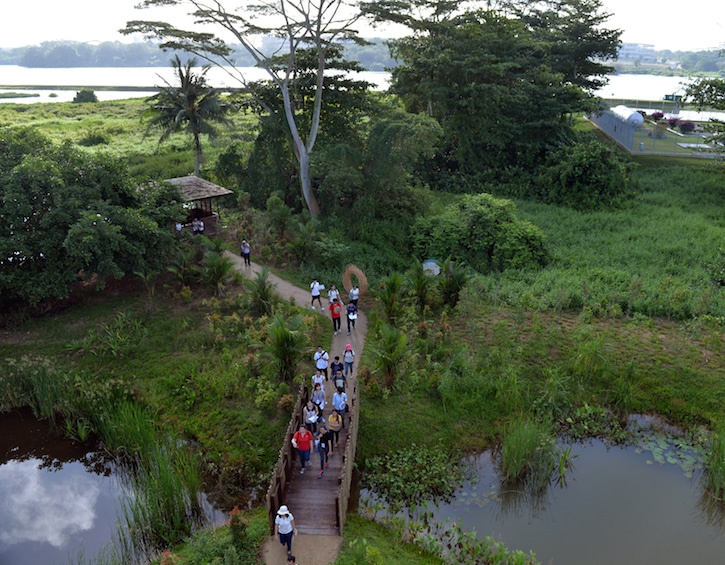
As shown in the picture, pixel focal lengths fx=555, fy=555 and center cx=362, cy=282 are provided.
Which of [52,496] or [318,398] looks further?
[318,398]

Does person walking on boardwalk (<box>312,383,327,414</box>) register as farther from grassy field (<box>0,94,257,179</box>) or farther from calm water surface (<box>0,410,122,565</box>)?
grassy field (<box>0,94,257,179</box>)

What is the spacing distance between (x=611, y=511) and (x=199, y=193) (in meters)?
19.2

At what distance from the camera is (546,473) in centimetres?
1266

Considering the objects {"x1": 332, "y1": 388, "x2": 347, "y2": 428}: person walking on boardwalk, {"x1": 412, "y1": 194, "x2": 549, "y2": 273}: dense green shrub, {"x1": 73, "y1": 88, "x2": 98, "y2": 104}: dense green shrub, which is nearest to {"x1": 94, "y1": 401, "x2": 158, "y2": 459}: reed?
{"x1": 332, "y1": 388, "x2": 347, "y2": 428}: person walking on boardwalk

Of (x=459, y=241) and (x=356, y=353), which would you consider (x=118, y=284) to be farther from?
(x=459, y=241)

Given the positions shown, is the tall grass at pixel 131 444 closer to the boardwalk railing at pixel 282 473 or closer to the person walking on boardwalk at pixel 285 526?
the boardwalk railing at pixel 282 473

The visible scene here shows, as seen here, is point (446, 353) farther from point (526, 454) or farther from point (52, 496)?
point (52, 496)

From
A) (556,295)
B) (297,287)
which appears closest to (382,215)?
(297,287)

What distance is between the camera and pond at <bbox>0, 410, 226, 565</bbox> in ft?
37.0

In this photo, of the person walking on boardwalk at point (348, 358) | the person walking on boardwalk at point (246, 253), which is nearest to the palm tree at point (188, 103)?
the person walking on boardwalk at point (246, 253)

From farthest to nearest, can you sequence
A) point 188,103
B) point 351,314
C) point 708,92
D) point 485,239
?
point 708,92 → point 188,103 → point 485,239 → point 351,314

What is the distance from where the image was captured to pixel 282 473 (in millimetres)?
A: 11070

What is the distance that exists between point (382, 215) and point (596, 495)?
55.3 ft

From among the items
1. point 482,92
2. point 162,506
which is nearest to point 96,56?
point 482,92
